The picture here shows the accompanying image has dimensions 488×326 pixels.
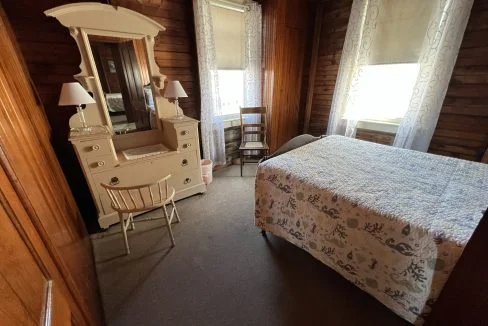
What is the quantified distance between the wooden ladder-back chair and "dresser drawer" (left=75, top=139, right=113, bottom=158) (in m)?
1.59

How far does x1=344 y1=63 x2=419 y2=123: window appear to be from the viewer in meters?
2.45

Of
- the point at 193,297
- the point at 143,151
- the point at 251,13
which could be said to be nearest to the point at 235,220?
the point at 193,297

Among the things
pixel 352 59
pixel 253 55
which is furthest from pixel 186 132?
pixel 352 59

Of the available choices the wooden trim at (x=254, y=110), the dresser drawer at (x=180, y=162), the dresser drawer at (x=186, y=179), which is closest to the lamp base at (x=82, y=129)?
the dresser drawer at (x=180, y=162)

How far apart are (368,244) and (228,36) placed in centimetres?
276

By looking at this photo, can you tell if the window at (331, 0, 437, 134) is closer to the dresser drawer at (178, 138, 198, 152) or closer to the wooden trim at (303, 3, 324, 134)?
the wooden trim at (303, 3, 324, 134)

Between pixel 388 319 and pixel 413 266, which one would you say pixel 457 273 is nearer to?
pixel 413 266

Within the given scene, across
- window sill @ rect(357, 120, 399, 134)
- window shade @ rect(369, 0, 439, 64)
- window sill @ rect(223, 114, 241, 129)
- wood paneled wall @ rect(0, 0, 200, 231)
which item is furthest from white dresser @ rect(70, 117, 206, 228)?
window shade @ rect(369, 0, 439, 64)

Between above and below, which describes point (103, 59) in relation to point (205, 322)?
above

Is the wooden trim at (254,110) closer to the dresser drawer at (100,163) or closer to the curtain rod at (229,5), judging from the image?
the curtain rod at (229,5)

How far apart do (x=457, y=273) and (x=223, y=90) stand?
2.84m

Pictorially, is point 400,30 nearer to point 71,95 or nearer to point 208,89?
point 208,89

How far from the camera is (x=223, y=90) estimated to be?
293 cm

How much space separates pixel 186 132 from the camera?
7.15 feet
